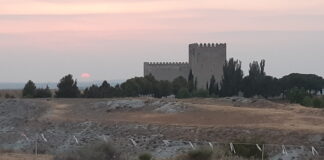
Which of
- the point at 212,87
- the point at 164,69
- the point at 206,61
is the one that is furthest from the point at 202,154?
the point at 164,69

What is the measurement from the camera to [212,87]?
265ft

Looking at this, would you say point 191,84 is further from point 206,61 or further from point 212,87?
point 206,61

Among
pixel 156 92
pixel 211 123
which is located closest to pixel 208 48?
pixel 156 92

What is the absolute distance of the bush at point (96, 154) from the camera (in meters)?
17.9

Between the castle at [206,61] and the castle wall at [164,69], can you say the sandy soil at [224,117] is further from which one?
the castle wall at [164,69]

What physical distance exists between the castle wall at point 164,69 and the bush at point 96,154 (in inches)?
3207

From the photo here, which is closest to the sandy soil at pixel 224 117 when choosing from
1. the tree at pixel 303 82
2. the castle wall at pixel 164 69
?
the tree at pixel 303 82

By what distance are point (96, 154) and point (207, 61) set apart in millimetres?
74963

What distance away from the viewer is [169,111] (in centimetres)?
4262

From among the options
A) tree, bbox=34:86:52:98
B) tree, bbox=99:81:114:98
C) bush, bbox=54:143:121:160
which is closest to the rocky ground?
bush, bbox=54:143:121:160

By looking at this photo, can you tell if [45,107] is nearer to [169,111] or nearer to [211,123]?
[169,111]

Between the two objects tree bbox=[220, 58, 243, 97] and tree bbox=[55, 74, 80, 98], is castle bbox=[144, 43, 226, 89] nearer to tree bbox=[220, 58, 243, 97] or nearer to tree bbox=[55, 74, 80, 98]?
tree bbox=[220, 58, 243, 97]

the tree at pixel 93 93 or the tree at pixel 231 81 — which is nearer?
the tree at pixel 93 93

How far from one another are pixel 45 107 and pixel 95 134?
16302mm
